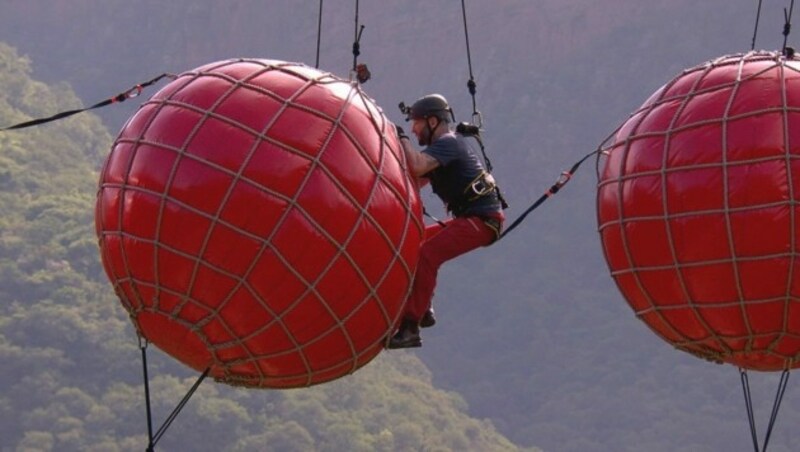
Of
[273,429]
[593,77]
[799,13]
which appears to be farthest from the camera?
[799,13]

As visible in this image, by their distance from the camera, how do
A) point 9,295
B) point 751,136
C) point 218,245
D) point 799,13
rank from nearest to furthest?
1. point 218,245
2. point 751,136
3. point 9,295
4. point 799,13

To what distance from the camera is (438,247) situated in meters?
12.3

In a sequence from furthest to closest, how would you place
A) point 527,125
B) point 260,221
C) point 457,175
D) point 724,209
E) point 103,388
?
1. point 527,125
2. point 103,388
3. point 457,175
4. point 724,209
5. point 260,221

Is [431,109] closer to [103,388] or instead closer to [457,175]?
[457,175]

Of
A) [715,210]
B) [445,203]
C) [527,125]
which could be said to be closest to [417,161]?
[445,203]

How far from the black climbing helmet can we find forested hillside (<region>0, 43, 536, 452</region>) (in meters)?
69.8

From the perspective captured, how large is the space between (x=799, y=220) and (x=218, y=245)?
3687 millimetres

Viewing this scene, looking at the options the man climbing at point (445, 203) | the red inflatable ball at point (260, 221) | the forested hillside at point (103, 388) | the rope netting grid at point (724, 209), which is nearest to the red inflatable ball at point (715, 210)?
the rope netting grid at point (724, 209)

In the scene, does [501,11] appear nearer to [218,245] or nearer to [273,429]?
[273,429]

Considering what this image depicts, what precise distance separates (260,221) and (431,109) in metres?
2.35

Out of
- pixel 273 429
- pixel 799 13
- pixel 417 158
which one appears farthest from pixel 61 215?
pixel 417 158

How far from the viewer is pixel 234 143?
10930 millimetres

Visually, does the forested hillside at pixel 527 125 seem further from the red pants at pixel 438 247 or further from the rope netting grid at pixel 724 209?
the rope netting grid at pixel 724 209

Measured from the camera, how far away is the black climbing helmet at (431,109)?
41.6ft
